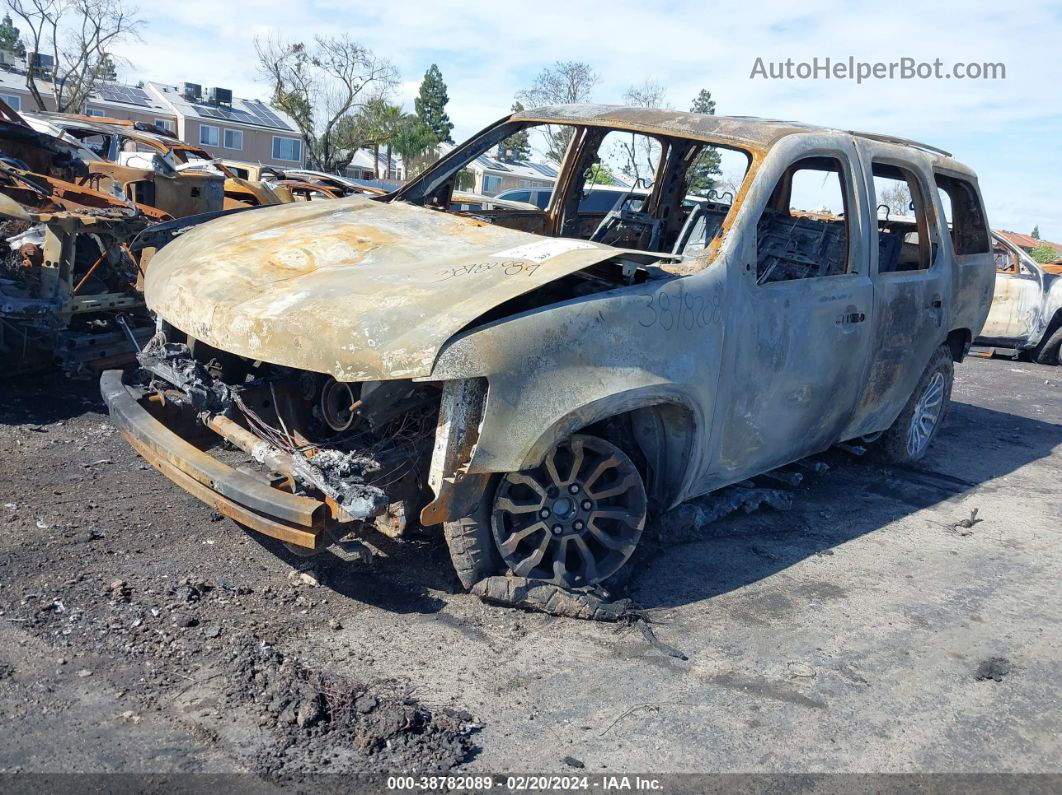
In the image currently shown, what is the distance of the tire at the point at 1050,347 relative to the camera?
472 inches

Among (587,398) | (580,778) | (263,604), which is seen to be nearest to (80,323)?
(263,604)

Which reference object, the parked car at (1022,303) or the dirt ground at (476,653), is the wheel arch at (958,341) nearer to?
the dirt ground at (476,653)

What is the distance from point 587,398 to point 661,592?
1166 mm

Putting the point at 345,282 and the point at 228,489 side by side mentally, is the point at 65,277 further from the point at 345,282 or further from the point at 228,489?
the point at 228,489

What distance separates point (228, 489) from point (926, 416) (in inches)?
191

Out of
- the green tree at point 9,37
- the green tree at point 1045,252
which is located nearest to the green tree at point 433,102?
the green tree at point 9,37

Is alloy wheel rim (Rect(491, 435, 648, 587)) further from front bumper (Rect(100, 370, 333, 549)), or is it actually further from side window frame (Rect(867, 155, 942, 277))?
side window frame (Rect(867, 155, 942, 277))

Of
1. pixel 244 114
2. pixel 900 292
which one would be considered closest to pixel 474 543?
pixel 900 292

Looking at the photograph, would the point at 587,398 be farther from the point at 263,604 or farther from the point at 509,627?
the point at 263,604

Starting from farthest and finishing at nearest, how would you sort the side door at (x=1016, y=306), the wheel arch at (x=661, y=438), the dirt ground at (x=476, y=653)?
1. the side door at (x=1016, y=306)
2. the wheel arch at (x=661, y=438)
3. the dirt ground at (x=476, y=653)

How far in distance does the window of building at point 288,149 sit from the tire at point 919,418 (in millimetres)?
56394

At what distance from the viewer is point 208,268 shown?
3.76 metres

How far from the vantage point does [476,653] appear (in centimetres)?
327

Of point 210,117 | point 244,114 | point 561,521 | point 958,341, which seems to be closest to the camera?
point 561,521
